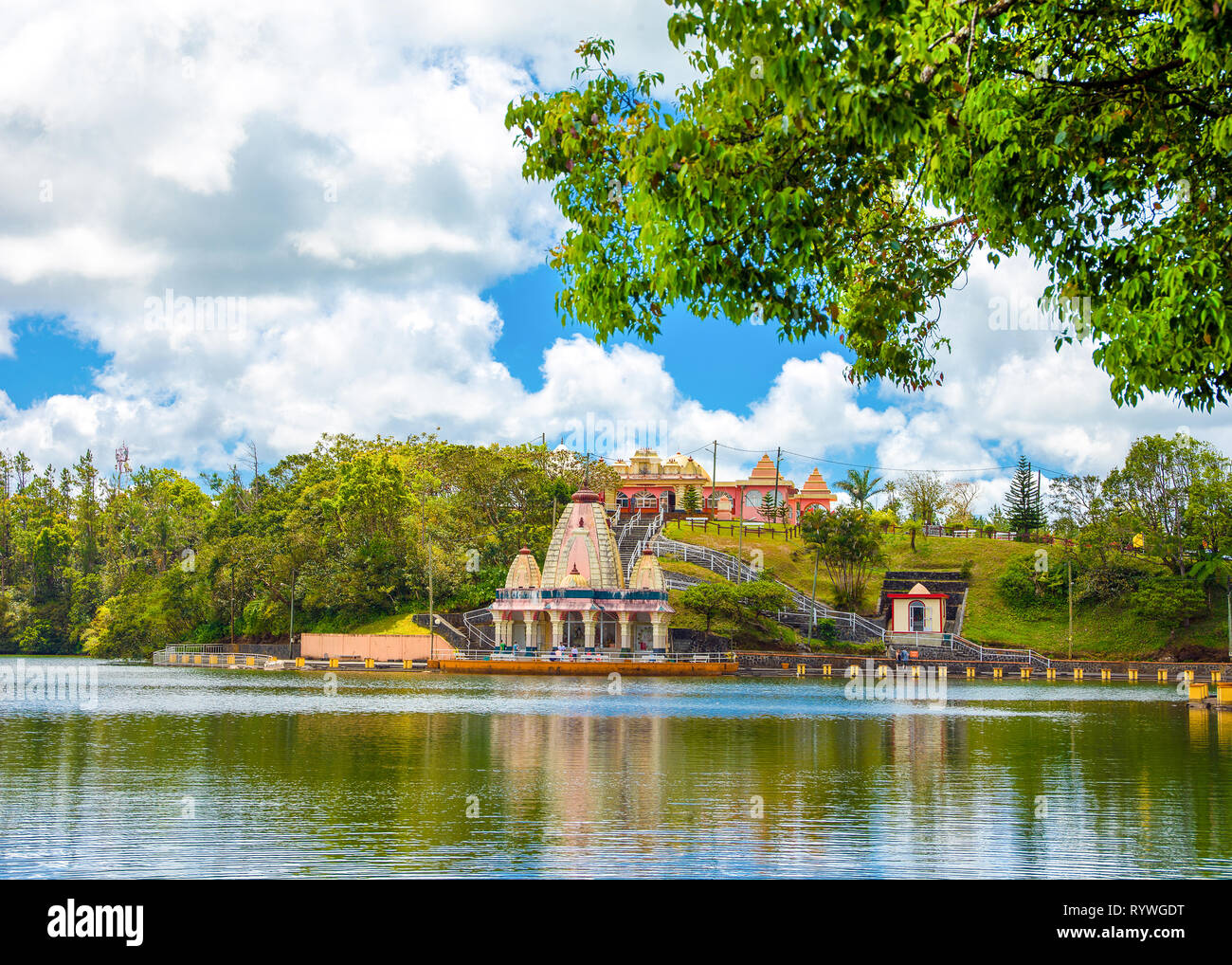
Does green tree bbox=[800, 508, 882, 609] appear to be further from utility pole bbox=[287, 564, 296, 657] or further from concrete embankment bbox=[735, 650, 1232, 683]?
utility pole bbox=[287, 564, 296, 657]

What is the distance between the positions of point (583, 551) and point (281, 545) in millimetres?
22206

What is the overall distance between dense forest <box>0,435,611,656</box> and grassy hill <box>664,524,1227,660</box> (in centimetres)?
1696

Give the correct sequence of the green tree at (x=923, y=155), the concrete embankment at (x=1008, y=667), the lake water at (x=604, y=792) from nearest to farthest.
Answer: the green tree at (x=923, y=155)
the lake water at (x=604, y=792)
the concrete embankment at (x=1008, y=667)

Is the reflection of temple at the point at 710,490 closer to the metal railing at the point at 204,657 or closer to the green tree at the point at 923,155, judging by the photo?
the metal railing at the point at 204,657

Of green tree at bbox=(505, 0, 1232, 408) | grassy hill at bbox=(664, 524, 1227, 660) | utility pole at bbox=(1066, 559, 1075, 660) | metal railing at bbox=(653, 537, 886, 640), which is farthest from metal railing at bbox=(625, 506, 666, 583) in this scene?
green tree at bbox=(505, 0, 1232, 408)

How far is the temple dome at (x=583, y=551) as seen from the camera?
2365 inches

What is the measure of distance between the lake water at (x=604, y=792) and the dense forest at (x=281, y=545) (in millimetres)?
35277

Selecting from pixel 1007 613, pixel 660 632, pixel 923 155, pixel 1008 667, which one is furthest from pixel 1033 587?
pixel 923 155

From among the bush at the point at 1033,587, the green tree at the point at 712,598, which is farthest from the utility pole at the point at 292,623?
the bush at the point at 1033,587

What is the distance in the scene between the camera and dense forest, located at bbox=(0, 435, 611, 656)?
2741 inches

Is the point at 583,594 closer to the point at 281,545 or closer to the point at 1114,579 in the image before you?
the point at 281,545
